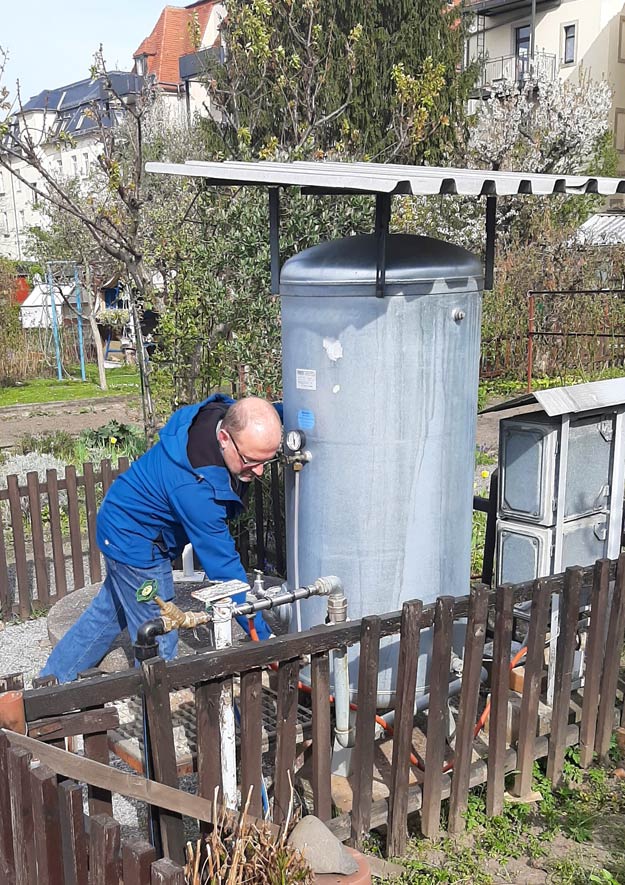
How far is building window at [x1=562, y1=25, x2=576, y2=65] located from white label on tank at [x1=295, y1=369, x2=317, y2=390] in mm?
31056

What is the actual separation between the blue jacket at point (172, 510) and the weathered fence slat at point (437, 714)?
2.76 feet

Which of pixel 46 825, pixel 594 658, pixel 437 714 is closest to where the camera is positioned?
pixel 46 825

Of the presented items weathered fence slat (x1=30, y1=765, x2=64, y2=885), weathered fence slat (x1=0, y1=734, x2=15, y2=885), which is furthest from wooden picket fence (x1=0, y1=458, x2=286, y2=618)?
weathered fence slat (x1=30, y1=765, x2=64, y2=885)

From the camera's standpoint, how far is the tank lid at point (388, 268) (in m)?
3.43

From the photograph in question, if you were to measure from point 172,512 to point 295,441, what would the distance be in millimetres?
651

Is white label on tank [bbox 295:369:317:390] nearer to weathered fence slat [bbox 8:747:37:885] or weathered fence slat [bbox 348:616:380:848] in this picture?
weathered fence slat [bbox 348:616:380:848]

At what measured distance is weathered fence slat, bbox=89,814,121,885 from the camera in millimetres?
2094

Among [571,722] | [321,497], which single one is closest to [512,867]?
[571,722]

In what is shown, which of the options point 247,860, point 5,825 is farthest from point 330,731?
point 5,825

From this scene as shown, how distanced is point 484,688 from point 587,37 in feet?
101

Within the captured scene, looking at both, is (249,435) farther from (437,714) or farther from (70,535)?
(70,535)

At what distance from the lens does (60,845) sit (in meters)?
2.28

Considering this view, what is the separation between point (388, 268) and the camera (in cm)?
342

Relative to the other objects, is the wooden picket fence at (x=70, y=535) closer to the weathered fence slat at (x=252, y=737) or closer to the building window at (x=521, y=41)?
the weathered fence slat at (x=252, y=737)
